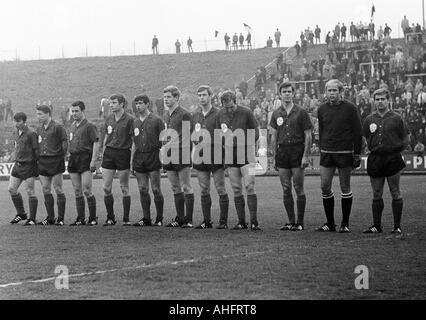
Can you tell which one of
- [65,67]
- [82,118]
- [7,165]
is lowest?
[7,165]

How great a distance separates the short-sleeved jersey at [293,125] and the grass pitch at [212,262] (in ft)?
4.43

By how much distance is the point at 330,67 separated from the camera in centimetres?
3994

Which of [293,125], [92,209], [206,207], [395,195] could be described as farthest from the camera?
[92,209]

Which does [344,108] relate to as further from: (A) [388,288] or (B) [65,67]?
(B) [65,67]

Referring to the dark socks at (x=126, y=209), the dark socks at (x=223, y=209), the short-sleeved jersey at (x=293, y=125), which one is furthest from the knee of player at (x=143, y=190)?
the short-sleeved jersey at (x=293, y=125)

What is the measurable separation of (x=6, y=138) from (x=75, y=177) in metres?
28.8

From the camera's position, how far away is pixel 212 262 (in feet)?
26.9

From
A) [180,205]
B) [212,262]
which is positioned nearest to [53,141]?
[180,205]

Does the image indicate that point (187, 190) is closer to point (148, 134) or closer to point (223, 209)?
point (223, 209)

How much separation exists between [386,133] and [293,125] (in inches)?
54.1

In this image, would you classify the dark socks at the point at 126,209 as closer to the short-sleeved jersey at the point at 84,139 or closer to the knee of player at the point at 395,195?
the short-sleeved jersey at the point at 84,139

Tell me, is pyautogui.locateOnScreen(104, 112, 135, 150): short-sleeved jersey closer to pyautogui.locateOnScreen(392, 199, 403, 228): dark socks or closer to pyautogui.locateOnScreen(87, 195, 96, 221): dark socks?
pyautogui.locateOnScreen(87, 195, 96, 221): dark socks

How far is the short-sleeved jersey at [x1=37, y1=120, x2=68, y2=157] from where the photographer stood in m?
13.5
